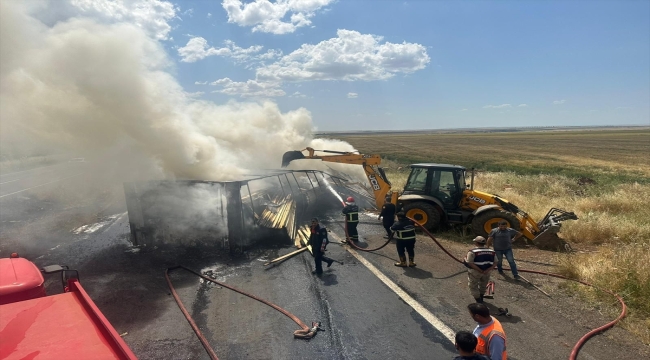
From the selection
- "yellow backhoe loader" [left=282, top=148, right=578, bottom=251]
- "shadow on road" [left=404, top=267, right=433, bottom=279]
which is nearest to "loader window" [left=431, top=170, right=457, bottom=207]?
"yellow backhoe loader" [left=282, top=148, right=578, bottom=251]

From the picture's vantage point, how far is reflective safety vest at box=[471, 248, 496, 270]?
6179 mm

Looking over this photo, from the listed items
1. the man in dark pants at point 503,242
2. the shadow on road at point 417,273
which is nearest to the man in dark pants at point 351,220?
the shadow on road at point 417,273

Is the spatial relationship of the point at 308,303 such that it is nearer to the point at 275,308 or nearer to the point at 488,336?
the point at 275,308

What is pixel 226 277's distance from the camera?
7.52m

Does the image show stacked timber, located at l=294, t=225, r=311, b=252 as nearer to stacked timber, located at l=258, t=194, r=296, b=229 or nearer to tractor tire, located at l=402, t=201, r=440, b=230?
stacked timber, located at l=258, t=194, r=296, b=229

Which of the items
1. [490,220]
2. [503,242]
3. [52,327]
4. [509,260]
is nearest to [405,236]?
[503,242]

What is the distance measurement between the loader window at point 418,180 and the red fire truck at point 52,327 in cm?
944

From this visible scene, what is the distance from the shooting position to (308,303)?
250 inches

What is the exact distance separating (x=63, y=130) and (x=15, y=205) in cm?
812

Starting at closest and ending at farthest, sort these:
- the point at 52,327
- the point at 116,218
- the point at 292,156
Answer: the point at 52,327 → the point at 116,218 → the point at 292,156

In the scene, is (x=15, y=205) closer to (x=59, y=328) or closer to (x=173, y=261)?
(x=173, y=261)

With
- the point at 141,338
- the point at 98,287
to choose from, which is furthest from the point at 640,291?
the point at 98,287

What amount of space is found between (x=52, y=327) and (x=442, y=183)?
10.0 meters

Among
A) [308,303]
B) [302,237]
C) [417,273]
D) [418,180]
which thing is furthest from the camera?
[418,180]
